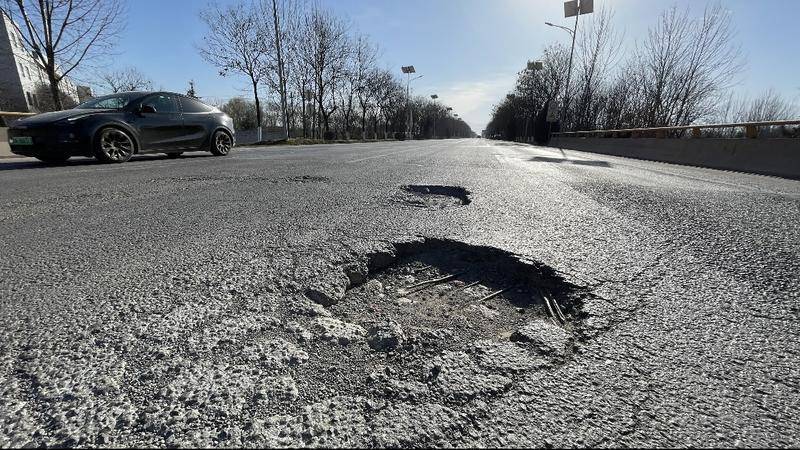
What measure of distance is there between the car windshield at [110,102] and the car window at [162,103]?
223 millimetres

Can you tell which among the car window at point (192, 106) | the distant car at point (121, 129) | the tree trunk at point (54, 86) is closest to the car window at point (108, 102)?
the distant car at point (121, 129)

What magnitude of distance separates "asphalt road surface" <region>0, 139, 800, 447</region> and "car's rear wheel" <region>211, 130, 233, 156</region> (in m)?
6.40

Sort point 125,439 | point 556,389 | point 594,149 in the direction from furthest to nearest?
point 594,149, point 556,389, point 125,439

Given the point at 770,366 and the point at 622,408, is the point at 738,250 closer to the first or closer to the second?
the point at 770,366

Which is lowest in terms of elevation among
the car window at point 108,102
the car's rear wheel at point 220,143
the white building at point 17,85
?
the car's rear wheel at point 220,143

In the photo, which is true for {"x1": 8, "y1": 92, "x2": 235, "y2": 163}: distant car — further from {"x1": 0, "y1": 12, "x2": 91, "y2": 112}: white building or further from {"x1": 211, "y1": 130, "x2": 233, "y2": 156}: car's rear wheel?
{"x1": 0, "y1": 12, "x2": 91, "y2": 112}: white building

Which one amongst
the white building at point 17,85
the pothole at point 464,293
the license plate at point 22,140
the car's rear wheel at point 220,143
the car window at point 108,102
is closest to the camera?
the pothole at point 464,293

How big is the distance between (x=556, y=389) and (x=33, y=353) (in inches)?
60.1

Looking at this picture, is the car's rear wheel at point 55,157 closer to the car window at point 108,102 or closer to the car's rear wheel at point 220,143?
the car window at point 108,102

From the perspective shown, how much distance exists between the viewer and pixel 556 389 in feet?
3.32

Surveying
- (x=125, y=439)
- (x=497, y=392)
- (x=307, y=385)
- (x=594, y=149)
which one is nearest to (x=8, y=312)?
(x=125, y=439)

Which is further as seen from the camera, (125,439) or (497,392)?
(497,392)

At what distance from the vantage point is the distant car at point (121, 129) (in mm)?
6066

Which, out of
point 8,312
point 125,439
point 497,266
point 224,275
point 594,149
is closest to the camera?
point 125,439
